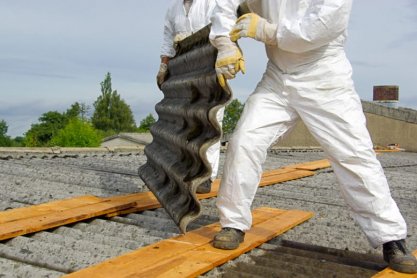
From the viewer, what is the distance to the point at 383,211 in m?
2.61

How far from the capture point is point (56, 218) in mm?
3064

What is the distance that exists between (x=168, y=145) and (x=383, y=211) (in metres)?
1.56

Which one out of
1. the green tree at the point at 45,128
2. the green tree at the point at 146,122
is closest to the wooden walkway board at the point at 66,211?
the green tree at the point at 45,128

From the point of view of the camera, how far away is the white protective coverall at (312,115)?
2.63m

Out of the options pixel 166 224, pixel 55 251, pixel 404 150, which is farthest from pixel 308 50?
pixel 404 150

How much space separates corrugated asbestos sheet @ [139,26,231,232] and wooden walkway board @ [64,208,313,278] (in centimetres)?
15

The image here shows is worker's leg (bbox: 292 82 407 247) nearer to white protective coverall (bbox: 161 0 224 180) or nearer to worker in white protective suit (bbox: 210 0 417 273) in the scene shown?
worker in white protective suit (bbox: 210 0 417 273)

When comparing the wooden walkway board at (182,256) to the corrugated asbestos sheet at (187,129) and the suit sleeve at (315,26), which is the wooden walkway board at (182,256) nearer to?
the corrugated asbestos sheet at (187,129)

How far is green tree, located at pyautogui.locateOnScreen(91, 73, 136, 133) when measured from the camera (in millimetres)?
59875

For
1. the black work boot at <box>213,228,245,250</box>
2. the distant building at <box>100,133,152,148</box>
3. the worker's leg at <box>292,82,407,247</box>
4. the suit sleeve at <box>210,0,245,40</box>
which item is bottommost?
the distant building at <box>100,133,152,148</box>

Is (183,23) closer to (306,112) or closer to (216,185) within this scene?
(216,185)

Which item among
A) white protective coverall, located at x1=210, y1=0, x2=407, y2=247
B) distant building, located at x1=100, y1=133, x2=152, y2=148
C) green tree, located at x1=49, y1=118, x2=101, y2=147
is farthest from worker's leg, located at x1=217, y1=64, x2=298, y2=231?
green tree, located at x1=49, y1=118, x2=101, y2=147

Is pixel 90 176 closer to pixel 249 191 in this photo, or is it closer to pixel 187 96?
pixel 187 96

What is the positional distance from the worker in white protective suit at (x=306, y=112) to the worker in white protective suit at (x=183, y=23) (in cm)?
163
